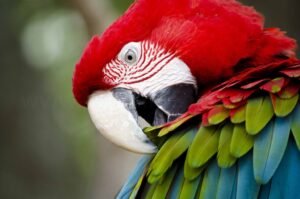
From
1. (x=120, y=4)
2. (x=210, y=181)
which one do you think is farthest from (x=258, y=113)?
(x=120, y=4)

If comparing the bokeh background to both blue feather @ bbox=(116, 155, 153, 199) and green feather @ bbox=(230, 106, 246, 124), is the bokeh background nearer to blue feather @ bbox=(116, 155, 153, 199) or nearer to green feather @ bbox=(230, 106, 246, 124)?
blue feather @ bbox=(116, 155, 153, 199)

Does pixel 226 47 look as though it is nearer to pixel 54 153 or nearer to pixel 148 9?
pixel 148 9

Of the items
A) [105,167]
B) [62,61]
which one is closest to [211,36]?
[105,167]

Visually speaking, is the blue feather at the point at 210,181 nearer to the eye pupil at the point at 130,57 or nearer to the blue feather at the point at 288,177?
the blue feather at the point at 288,177

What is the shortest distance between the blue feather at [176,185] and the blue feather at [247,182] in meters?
0.11

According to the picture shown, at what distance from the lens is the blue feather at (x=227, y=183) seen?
1.17m

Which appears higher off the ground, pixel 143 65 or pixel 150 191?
pixel 143 65

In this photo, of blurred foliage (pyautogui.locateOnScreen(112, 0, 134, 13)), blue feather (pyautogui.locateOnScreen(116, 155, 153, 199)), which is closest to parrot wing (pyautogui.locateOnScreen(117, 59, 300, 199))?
blue feather (pyautogui.locateOnScreen(116, 155, 153, 199))

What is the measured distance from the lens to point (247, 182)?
1160 millimetres

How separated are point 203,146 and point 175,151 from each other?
0.05 meters

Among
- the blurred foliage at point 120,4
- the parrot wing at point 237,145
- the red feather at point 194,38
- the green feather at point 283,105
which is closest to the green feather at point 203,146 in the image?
the parrot wing at point 237,145

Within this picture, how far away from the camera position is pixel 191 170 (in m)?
1.19

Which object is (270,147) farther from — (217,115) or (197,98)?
(197,98)

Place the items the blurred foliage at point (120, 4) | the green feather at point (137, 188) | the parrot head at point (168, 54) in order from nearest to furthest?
the green feather at point (137, 188) → the parrot head at point (168, 54) → the blurred foliage at point (120, 4)
